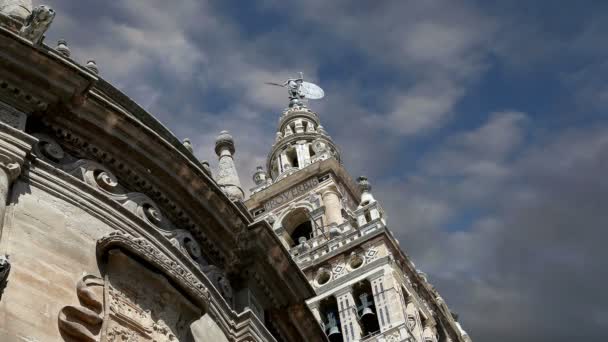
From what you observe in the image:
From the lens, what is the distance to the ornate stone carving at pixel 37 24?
1207cm

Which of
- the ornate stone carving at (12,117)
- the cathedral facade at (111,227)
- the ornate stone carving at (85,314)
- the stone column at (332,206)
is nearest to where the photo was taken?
the ornate stone carving at (85,314)

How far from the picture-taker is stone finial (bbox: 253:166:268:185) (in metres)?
51.2

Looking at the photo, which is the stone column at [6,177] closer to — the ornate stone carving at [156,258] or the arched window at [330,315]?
the ornate stone carving at [156,258]

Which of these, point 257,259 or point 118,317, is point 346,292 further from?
point 118,317

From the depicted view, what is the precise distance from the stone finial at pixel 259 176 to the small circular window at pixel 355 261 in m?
11.5

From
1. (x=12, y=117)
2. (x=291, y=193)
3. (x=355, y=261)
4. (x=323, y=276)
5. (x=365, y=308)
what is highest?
(x=291, y=193)

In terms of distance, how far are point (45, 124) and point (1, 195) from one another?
2.02m

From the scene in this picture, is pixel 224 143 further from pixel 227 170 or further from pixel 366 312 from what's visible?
pixel 366 312

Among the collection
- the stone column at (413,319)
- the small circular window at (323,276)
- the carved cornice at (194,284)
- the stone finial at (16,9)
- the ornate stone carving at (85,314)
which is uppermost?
the small circular window at (323,276)

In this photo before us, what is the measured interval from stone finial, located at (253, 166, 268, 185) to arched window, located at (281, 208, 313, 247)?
4.02 m

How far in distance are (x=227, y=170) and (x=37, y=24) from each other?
471 centimetres

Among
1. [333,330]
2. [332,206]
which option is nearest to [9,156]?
[333,330]

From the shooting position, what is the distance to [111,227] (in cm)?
1173

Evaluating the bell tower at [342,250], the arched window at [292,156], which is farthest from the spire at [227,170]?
the arched window at [292,156]
